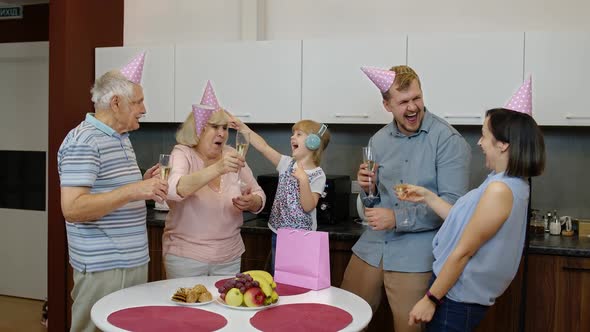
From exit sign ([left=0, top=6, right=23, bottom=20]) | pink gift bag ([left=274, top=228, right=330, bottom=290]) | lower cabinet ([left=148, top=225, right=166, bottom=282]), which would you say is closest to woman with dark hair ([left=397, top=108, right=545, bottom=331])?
pink gift bag ([left=274, top=228, right=330, bottom=290])

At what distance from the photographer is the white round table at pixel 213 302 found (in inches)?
80.7

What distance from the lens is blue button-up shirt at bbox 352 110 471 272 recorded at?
262cm

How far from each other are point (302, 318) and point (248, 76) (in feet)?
6.89

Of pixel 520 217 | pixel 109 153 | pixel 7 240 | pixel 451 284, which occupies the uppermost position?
pixel 109 153

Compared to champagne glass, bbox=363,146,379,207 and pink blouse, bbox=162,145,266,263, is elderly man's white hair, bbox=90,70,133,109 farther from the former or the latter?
champagne glass, bbox=363,146,379,207

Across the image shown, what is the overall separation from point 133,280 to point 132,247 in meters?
0.14

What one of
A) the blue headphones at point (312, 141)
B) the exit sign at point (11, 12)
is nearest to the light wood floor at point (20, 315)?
the exit sign at point (11, 12)

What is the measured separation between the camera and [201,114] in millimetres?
2783

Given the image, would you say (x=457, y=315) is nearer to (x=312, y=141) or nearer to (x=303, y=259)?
(x=303, y=259)

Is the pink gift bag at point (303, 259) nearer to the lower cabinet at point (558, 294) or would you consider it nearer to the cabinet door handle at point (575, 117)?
the lower cabinet at point (558, 294)

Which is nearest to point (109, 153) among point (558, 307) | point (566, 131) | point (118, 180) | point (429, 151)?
point (118, 180)

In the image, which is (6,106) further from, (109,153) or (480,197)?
(480,197)

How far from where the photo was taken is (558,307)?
315 cm

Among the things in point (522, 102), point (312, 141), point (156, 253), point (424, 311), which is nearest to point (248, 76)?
point (312, 141)
